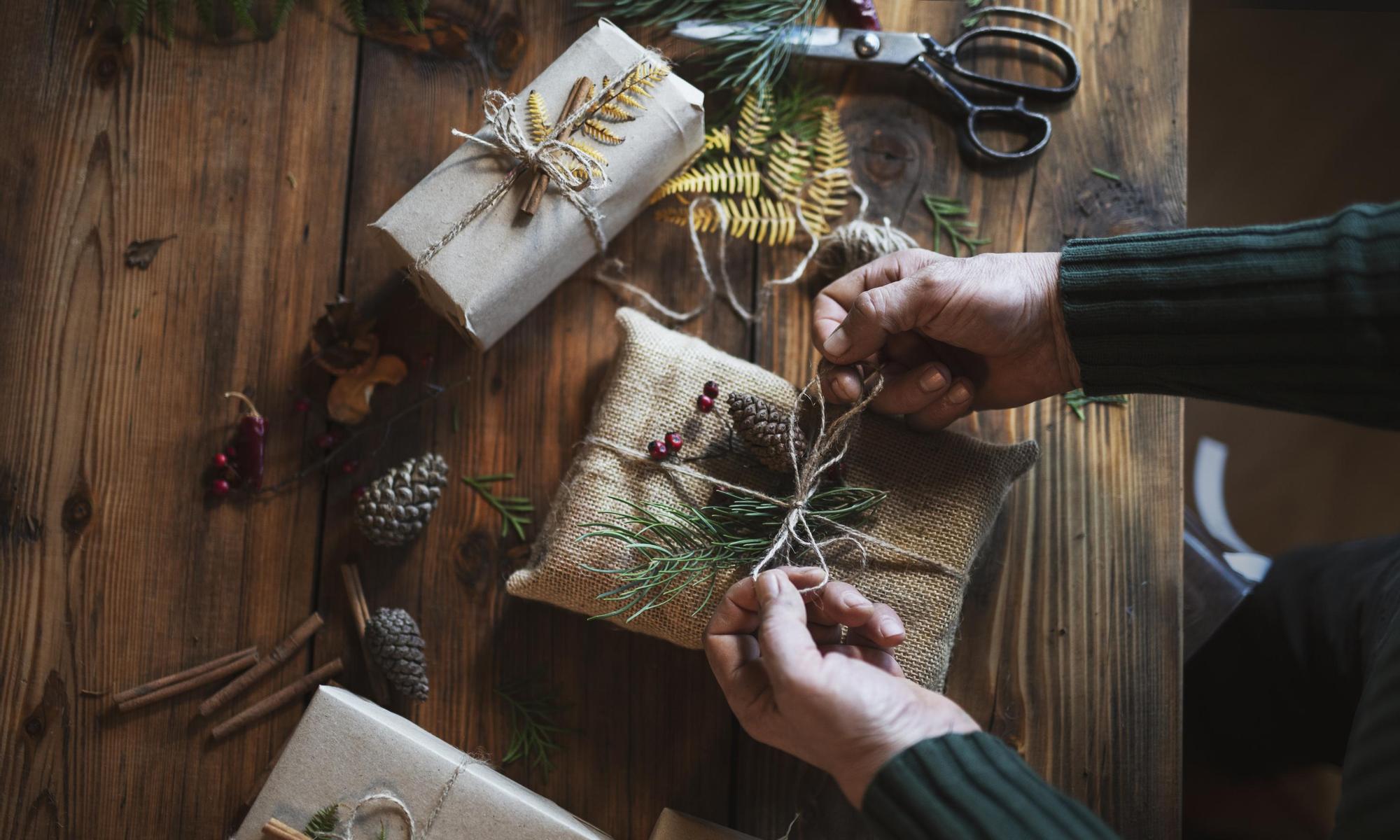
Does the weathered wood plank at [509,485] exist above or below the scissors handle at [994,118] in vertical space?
below

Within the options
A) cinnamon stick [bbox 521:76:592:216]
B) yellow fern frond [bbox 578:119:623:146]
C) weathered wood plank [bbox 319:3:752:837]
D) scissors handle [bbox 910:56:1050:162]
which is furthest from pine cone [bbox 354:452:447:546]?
scissors handle [bbox 910:56:1050:162]

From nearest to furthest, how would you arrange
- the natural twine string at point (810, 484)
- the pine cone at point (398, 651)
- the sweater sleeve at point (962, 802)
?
the sweater sleeve at point (962, 802) → the natural twine string at point (810, 484) → the pine cone at point (398, 651)

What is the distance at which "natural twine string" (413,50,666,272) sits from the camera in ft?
3.44

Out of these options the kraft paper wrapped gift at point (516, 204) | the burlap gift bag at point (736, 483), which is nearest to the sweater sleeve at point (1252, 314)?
the burlap gift bag at point (736, 483)

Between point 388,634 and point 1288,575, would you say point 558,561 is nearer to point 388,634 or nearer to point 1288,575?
point 388,634

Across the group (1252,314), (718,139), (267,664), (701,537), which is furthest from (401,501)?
(1252,314)

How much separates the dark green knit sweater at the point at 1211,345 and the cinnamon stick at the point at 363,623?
0.65m

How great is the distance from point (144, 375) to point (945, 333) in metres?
Result: 1.04

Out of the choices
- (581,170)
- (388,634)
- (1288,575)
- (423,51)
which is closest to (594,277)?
(581,170)

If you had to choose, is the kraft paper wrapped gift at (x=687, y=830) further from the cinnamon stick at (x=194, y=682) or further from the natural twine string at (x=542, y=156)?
the natural twine string at (x=542, y=156)

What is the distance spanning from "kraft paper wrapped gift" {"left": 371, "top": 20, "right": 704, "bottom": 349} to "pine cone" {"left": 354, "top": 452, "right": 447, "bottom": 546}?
0.19 meters

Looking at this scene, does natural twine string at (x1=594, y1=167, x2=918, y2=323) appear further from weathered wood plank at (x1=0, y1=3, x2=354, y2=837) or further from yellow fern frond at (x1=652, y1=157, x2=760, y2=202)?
weathered wood plank at (x1=0, y1=3, x2=354, y2=837)

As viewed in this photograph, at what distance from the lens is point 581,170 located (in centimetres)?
106

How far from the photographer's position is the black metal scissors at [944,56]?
3.90 ft
